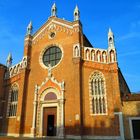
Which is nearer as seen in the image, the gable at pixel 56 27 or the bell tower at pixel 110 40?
the bell tower at pixel 110 40

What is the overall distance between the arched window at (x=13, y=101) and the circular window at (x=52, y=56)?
5.51 m

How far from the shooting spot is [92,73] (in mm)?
20953

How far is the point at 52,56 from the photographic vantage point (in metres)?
24.2

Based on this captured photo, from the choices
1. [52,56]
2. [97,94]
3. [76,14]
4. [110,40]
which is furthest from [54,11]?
[97,94]

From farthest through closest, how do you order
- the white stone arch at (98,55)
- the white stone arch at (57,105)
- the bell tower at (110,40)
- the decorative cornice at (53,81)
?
the decorative cornice at (53,81) < the white stone arch at (98,55) < the bell tower at (110,40) < the white stone arch at (57,105)

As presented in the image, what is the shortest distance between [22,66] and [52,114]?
766 cm

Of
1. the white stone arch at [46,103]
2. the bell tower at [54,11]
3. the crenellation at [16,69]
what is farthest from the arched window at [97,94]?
the bell tower at [54,11]

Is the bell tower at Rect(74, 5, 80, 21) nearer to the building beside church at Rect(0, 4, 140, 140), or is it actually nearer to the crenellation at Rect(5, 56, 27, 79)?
the building beside church at Rect(0, 4, 140, 140)

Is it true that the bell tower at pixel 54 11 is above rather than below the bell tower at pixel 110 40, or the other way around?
above

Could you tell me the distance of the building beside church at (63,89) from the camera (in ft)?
61.7

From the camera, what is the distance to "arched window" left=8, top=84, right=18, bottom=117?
958 inches

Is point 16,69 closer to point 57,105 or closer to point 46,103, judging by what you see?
point 46,103

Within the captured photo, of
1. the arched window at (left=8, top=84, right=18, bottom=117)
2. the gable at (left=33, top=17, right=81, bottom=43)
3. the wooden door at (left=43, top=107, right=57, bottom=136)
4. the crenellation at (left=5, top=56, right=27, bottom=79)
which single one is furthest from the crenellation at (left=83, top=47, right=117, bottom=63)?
the arched window at (left=8, top=84, right=18, bottom=117)

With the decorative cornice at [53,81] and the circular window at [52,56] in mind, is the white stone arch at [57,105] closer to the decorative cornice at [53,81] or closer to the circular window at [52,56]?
the decorative cornice at [53,81]
